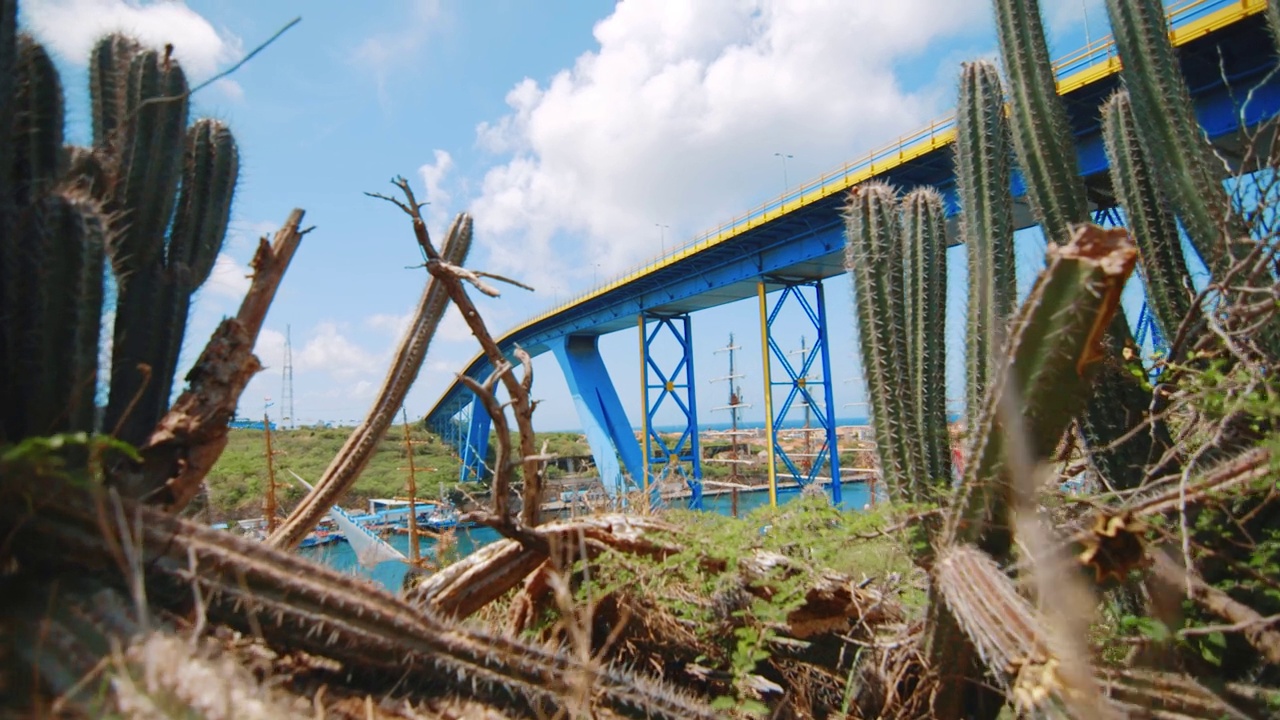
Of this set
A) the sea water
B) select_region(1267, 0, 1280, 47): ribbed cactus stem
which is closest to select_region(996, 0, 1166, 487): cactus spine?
select_region(1267, 0, 1280, 47): ribbed cactus stem

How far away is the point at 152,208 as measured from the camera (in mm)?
2350

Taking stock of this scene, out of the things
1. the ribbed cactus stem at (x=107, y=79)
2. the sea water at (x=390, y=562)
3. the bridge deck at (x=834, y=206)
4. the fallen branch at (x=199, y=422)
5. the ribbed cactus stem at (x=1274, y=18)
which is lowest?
the sea water at (x=390, y=562)

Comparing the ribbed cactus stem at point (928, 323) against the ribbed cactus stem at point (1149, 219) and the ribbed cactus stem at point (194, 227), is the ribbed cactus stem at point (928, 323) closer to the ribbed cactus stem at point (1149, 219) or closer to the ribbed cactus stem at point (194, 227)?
the ribbed cactus stem at point (1149, 219)

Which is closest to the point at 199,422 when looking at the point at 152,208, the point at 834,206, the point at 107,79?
the point at 152,208

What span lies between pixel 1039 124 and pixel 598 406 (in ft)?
58.5

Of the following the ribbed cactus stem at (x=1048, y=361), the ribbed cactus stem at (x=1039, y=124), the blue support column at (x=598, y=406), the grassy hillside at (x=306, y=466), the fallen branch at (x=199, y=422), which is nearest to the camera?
the ribbed cactus stem at (x=1048, y=361)

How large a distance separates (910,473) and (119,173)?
3.10m

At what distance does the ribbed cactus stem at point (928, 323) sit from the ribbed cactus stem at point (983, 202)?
0.52 feet

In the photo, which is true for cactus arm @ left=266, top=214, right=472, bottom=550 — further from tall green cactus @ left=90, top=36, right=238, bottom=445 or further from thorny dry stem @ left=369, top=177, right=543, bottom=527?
tall green cactus @ left=90, top=36, right=238, bottom=445

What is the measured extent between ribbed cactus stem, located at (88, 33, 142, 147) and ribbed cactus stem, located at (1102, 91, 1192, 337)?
4.44m

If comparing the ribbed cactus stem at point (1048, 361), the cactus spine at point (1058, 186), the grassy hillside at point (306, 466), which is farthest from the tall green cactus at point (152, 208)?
the grassy hillside at point (306, 466)

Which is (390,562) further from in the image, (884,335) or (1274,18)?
(1274,18)

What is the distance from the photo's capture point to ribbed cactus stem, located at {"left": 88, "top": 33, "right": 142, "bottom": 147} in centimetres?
259

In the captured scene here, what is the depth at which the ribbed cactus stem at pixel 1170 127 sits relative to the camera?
10.5 ft
